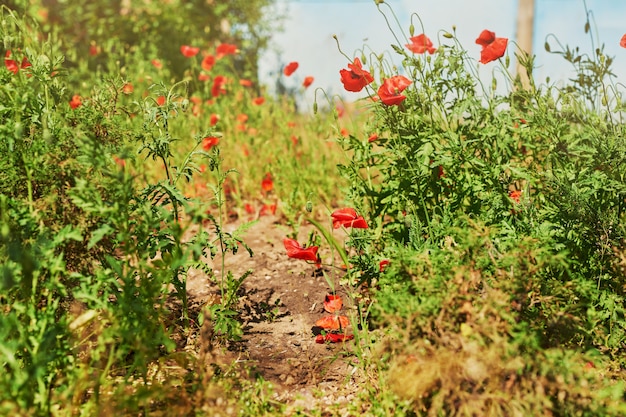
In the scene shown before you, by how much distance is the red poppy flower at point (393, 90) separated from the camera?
239 centimetres

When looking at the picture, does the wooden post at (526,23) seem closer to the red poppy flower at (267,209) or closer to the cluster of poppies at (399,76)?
the red poppy flower at (267,209)

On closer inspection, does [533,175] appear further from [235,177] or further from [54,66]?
[235,177]

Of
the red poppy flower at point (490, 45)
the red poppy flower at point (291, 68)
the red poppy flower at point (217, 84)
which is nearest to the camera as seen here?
the red poppy flower at point (490, 45)

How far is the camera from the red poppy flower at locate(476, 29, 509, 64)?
103 inches

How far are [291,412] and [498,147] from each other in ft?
4.79

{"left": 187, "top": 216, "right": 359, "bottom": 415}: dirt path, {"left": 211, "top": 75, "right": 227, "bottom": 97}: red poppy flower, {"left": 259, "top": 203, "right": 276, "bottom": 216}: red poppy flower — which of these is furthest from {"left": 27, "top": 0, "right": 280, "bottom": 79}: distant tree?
{"left": 187, "top": 216, "right": 359, "bottom": 415}: dirt path

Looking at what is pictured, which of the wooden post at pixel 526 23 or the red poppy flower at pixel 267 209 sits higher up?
the wooden post at pixel 526 23

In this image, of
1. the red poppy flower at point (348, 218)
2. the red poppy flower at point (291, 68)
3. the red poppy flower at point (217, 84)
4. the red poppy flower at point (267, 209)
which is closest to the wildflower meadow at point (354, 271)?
the red poppy flower at point (348, 218)

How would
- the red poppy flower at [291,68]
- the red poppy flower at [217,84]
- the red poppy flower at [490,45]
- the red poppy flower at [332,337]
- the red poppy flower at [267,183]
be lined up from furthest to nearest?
the red poppy flower at [217,84], the red poppy flower at [267,183], the red poppy flower at [291,68], the red poppy flower at [490,45], the red poppy flower at [332,337]

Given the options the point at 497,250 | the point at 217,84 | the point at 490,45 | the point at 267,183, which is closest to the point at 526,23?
the point at 217,84

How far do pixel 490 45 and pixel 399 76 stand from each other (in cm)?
48

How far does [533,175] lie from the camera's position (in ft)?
8.64

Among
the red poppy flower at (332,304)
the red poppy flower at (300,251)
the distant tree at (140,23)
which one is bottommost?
the red poppy flower at (332,304)

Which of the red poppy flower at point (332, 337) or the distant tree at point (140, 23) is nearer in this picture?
the red poppy flower at point (332, 337)
